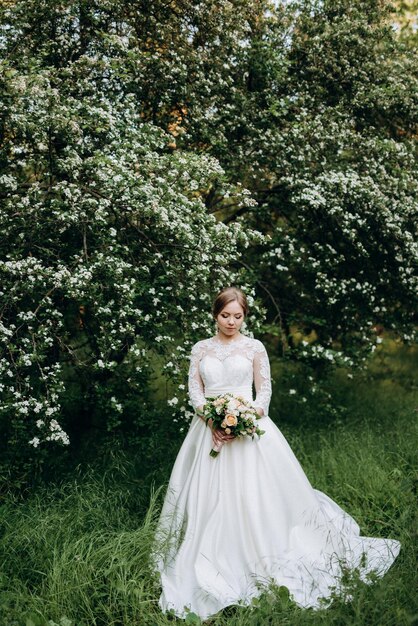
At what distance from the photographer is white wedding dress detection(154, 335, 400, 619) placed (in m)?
4.56

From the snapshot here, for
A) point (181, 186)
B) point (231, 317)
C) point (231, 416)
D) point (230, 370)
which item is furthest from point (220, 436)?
point (181, 186)

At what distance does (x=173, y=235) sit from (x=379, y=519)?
127 inches

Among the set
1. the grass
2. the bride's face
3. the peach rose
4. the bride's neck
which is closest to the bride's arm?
the bride's neck

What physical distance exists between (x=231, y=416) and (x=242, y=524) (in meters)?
0.83

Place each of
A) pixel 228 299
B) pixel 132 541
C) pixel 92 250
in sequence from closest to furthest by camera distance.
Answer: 1. pixel 132 541
2. pixel 228 299
3. pixel 92 250

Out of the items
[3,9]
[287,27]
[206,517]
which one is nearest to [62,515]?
[206,517]

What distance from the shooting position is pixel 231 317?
512 centimetres

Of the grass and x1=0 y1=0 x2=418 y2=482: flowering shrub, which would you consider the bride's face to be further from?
the grass

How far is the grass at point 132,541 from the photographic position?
4.18 metres

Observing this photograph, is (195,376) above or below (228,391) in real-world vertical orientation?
above

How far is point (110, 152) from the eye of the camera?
590 cm

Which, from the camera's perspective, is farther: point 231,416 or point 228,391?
point 228,391

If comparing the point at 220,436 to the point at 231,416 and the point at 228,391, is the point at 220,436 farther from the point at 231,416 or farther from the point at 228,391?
the point at 228,391

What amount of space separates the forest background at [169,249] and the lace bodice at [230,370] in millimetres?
352
